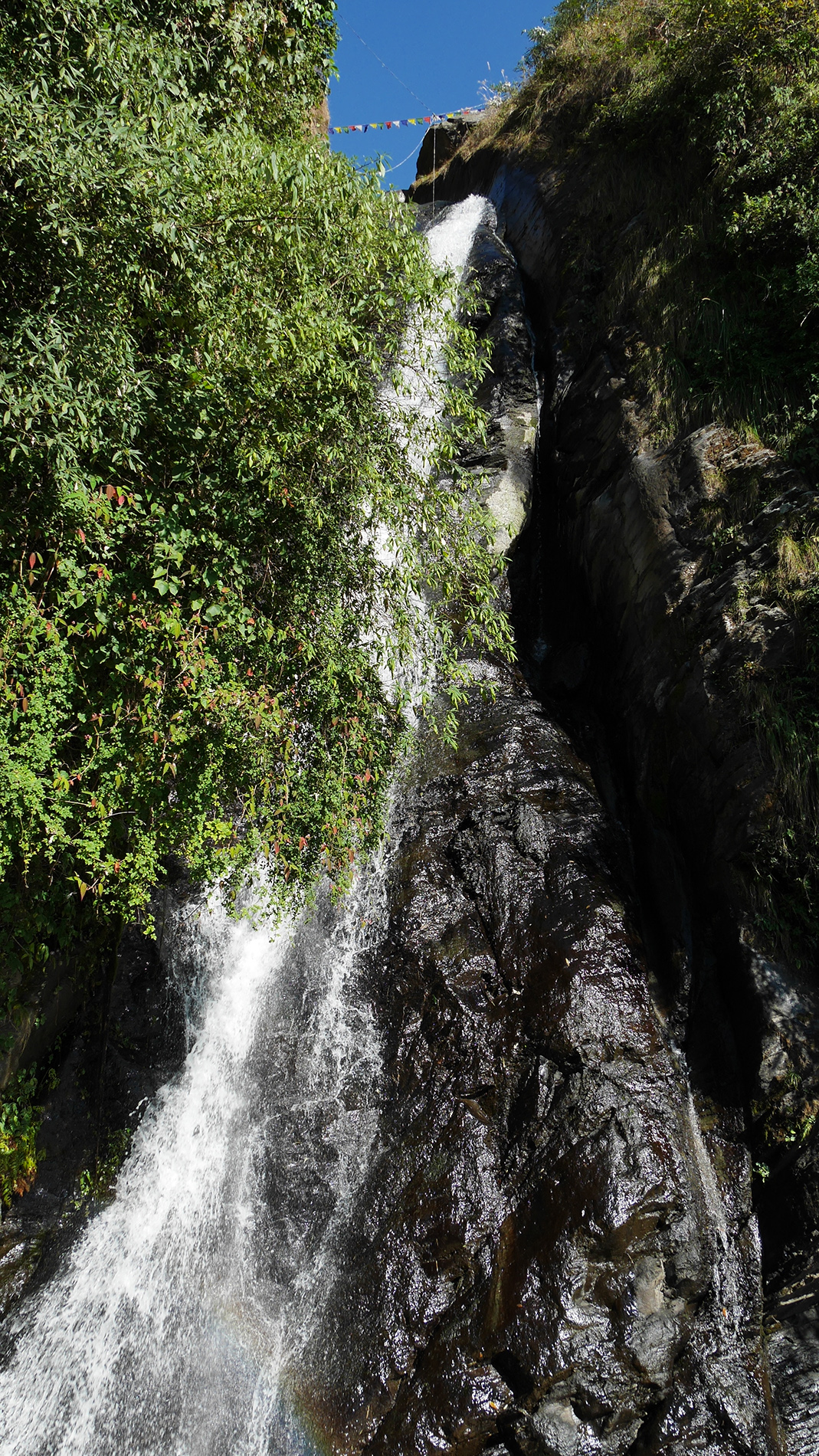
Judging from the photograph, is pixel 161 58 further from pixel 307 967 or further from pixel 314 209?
pixel 307 967

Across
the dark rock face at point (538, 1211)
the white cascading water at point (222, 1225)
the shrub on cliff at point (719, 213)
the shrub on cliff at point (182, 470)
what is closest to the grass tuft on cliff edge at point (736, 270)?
the shrub on cliff at point (719, 213)

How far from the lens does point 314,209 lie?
5.42m

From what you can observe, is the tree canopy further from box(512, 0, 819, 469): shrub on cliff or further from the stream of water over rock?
box(512, 0, 819, 469): shrub on cliff

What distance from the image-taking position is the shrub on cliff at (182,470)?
14.3ft

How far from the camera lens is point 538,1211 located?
568cm

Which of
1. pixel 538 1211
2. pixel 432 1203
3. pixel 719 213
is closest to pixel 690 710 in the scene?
pixel 538 1211

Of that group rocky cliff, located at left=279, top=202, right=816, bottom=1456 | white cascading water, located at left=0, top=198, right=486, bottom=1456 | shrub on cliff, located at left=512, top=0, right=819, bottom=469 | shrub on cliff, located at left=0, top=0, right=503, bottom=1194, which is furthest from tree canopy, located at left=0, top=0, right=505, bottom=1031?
shrub on cliff, located at left=512, top=0, right=819, bottom=469

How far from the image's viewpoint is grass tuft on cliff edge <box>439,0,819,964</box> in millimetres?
6758

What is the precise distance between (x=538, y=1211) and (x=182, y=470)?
613 centimetres

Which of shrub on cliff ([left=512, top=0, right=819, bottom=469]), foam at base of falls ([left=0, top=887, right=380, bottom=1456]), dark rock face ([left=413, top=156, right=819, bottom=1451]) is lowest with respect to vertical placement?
foam at base of falls ([left=0, top=887, right=380, bottom=1456])

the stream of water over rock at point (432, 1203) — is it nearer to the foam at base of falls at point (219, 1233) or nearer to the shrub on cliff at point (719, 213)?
the foam at base of falls at point (219, 1233)

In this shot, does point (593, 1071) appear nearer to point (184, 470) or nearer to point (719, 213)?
point (184, 470)

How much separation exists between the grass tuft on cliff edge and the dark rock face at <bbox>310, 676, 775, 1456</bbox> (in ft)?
5.89

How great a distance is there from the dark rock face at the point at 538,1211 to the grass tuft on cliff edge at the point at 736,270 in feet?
5.89
